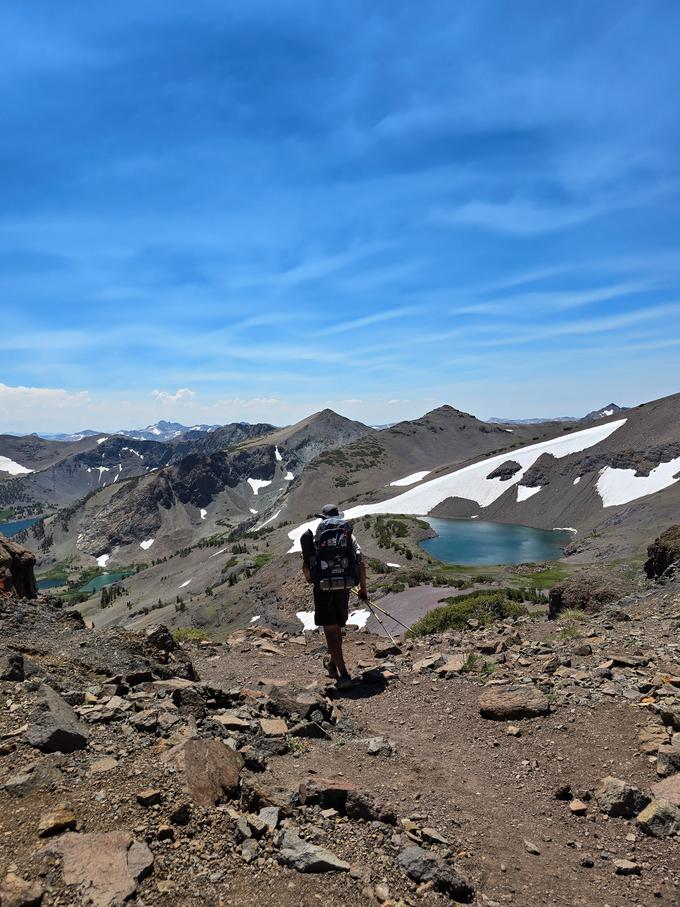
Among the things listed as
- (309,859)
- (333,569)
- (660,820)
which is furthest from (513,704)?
(309,859)

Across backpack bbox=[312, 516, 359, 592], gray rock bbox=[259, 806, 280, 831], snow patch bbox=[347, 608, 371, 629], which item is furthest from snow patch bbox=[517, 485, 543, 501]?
gray rock bbox=[259, 806, 280, 831]

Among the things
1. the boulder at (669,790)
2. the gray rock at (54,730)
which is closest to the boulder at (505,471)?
the boulder at (669,790)

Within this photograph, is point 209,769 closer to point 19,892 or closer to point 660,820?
point 19,892

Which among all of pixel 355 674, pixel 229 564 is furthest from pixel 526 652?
pixel 229 564

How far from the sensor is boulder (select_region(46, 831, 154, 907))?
11.6 feet

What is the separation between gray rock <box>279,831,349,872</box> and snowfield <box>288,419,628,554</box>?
14038cm

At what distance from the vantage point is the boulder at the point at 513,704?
299 inches

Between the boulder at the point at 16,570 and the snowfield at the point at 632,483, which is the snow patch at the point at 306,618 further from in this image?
the snowfield at the point at 632,483

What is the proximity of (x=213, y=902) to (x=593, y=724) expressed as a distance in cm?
545

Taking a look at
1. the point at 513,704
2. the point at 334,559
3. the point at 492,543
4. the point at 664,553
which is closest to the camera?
the point at 513,704

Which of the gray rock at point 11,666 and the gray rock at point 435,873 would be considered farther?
the gray rock at point 11,666

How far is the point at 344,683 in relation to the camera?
10.0 metres

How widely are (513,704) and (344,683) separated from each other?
3.40 m

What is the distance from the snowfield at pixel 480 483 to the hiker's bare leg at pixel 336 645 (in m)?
134
